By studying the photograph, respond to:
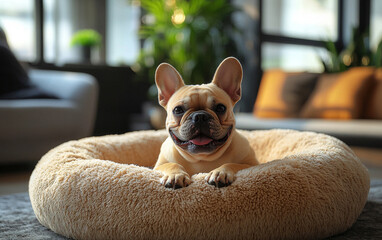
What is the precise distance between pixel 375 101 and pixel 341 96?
0.83 feet

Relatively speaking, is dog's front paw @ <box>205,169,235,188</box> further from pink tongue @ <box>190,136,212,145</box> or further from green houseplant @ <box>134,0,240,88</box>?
green houseplant @ <box>134,0,240,88</box>

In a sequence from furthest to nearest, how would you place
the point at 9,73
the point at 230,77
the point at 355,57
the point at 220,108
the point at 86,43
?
1. the point at 86,43
2. the point at 355,57
3. the point at 9,73
4. the point at 230,77
5. the point at 220,108

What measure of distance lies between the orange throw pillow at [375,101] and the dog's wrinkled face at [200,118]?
225 centimetres

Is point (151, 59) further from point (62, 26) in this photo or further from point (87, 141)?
point (87, 141)

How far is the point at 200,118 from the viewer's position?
4.26 feet

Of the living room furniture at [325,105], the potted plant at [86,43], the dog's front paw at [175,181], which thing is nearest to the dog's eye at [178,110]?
the dog's front paw at [175,181]

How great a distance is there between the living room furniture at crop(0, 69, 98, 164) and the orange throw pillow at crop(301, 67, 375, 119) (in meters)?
1.76

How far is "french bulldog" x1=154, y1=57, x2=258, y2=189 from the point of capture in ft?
4.26

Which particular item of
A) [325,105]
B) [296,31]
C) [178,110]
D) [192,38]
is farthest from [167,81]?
[296,31]

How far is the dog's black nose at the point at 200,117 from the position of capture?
130 centimetres

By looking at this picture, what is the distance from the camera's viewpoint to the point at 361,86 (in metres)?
3.38

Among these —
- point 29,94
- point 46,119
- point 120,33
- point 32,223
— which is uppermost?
point 120,33

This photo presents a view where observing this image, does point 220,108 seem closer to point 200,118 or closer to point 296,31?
point 200,118

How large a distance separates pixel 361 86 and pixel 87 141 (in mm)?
2395
